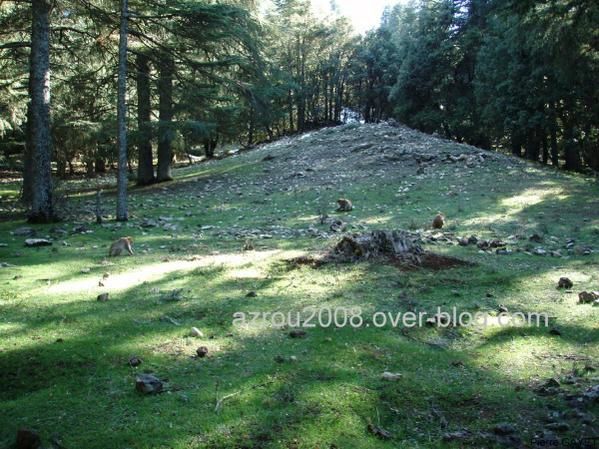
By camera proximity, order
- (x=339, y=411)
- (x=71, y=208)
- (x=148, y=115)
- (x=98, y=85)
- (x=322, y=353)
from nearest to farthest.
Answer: (x=339, y=411)
(x=322, y=353)
(x=71, y=208)
(x=98, y=85)
(x=148, y=115)

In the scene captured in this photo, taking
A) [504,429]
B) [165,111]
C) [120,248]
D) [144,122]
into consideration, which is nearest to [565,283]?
[504,429]

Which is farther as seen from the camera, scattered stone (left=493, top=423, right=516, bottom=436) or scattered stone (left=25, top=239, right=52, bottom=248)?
scattered stone (left=25, top=239, right=52, bottom=248)

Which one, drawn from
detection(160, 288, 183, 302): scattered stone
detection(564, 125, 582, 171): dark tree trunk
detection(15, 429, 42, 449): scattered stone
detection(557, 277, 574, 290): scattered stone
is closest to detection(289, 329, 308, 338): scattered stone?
detection(160, 288, 183, 302): scattered stone

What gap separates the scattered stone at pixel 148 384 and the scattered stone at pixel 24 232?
322 inches

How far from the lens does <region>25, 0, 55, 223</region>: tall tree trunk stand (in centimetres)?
1188

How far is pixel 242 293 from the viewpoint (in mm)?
6262

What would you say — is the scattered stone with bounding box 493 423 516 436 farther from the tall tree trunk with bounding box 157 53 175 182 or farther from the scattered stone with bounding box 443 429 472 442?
the tall tree trunk with bounding box 157 53 175 182

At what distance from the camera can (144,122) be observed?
1806 cm

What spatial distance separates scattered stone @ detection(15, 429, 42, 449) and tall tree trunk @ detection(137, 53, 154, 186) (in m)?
14.6

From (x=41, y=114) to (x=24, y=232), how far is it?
2.95m

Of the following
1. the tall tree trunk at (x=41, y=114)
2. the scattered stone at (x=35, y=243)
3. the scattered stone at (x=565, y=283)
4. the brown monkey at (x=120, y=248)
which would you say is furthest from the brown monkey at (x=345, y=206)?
the scattered stone at (x=565, y=283)

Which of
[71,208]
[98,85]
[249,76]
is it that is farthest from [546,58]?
[71,208]

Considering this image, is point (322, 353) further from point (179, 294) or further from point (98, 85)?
point (98, 85)

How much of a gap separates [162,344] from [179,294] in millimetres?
1468
